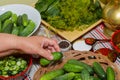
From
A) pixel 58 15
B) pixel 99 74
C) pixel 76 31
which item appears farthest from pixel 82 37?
pixel 99 74

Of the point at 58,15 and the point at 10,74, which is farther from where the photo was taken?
the point at 58,15

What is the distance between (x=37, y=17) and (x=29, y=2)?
0.82 ft

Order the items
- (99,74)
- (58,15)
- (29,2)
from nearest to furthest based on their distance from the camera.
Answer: (99,74)
(58,15)
(29,2)

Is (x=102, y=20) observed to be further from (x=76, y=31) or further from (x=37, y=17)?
(x=37, y=17)

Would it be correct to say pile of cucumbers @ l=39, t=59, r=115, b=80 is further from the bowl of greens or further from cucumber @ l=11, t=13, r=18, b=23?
cucumber @ l=11, t=13, r=18, b=23

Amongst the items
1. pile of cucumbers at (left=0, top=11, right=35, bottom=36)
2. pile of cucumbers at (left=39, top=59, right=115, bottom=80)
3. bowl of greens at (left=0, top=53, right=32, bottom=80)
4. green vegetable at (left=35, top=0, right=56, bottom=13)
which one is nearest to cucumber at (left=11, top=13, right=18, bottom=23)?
pile of cucumbers at (left=0, top=11, right=35, bottom=36)

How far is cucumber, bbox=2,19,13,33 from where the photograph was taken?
1243 millimetres

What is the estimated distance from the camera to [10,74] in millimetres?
1104

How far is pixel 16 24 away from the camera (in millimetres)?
1318

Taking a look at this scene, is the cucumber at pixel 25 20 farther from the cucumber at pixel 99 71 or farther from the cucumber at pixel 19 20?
the cucumber at pixel 99 71

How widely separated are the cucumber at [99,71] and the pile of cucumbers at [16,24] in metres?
0.34

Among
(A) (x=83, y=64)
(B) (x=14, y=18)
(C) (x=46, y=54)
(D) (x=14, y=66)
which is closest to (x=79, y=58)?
(A) (x=83, y=64)

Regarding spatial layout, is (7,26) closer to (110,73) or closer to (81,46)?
(81,46)

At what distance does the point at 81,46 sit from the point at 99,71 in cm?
22
